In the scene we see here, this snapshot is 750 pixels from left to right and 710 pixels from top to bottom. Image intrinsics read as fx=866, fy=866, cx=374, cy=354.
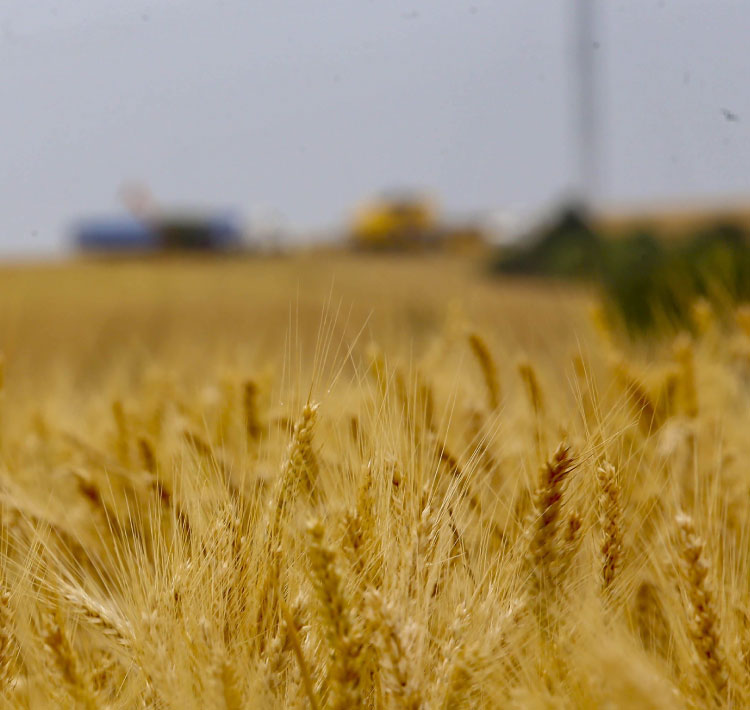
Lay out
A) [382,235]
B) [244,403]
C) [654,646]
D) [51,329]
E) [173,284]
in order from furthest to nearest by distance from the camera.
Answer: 1. [382,235]
2. [173,284]
3. [51,329]
4. [244,403]
5. [654,646]

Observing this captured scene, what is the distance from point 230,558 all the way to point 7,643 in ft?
0.62

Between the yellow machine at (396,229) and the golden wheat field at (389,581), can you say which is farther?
the yellow machine at (396,229)

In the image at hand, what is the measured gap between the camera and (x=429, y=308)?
17.0ft

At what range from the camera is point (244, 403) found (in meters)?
1.18

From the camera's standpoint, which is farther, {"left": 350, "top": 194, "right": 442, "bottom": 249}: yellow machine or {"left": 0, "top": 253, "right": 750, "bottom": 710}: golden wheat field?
{"left": 350, "top": 194, "right": 442, "bottom": 249}: yellow machine

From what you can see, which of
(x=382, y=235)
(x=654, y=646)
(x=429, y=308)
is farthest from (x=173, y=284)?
(x=654, y=646)

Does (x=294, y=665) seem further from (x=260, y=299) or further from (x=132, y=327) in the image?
(x=260, y=299)

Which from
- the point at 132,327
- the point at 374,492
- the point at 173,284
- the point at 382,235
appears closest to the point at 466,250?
the point at 382,235

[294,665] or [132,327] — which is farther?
[132,327]

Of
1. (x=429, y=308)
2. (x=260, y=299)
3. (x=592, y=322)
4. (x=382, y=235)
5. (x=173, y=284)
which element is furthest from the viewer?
(x=382, y=235)

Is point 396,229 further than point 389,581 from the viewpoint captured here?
Yes

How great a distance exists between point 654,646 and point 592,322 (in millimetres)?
751

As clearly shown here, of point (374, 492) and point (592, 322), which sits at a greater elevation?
point (592, 322)

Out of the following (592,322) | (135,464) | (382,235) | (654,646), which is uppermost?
(382,235)
